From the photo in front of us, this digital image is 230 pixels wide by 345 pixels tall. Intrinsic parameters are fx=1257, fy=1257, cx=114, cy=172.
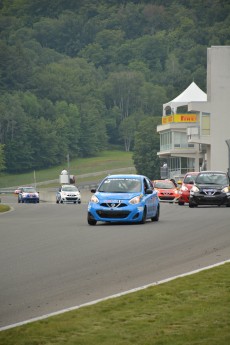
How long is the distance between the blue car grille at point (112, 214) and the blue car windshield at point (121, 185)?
1026 mm

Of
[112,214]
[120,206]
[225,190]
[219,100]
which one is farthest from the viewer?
[219,100]

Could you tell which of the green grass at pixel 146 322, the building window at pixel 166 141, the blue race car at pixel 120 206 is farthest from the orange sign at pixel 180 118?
the green grass at pixel 146 322

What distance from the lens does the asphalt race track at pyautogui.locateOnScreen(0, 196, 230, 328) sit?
1556 centimetres

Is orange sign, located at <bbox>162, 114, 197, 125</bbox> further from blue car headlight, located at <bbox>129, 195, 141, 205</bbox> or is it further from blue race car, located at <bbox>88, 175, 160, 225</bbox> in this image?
blue car headlight, located at <bbox>129, 195, 141, 205</bbox>

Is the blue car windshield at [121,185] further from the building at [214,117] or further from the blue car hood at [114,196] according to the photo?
the building at [214,117]

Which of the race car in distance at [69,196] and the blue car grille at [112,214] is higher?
the blue car grille at [112,214]

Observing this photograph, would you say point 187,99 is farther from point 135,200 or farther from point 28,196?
point 135,200

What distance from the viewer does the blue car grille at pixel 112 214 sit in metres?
32.7

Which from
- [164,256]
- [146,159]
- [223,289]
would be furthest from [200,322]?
[146,159]

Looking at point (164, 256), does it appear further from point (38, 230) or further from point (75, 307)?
point (38, 230)

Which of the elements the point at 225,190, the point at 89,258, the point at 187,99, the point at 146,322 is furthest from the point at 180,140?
the point at 146,322

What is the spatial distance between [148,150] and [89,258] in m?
151

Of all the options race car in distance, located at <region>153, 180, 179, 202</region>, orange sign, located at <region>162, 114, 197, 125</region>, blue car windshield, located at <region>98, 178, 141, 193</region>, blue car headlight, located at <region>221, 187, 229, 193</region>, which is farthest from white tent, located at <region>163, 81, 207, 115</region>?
blue car windshield, located at <region>98, 178, 141, 193</region>

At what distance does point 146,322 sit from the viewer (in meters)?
12.5
